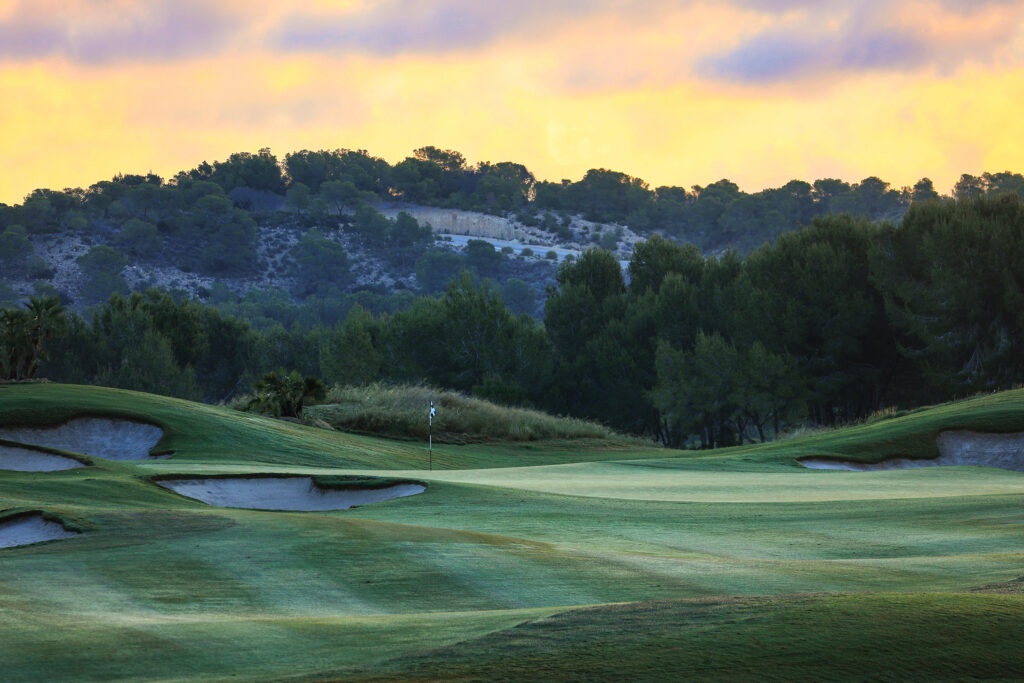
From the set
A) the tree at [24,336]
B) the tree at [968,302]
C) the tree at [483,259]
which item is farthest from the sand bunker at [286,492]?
the tree at [483,259]

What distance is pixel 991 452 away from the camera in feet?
95.5

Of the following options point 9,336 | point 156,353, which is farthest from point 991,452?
point 156,353

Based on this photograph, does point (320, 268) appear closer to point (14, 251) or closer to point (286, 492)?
point (14, 251)

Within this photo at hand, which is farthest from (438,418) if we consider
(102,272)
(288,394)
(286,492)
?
(102,272)

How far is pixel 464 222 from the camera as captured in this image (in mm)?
177125

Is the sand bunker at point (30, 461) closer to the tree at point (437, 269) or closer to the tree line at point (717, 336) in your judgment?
the tree line at point (717, 336)

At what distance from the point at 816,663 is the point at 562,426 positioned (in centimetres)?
3933

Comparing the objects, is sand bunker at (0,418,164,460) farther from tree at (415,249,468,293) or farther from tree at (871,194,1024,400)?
tree at (415,249,468,293)

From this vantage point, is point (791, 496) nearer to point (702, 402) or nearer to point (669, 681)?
point (669, 681)

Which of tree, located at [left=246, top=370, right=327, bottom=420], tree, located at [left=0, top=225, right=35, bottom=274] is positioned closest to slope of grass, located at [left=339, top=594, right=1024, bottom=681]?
tree, located at [left=246, top=370, right=327, bottom=420]

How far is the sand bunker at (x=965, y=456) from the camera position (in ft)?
93.6

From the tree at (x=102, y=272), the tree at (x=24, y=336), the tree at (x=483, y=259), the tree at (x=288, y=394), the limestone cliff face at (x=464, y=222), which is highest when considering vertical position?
the limestone cliff face at (x=464, y=222)

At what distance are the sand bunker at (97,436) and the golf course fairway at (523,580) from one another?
158 inches

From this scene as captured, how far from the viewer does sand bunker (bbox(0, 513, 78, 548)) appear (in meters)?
12.2
